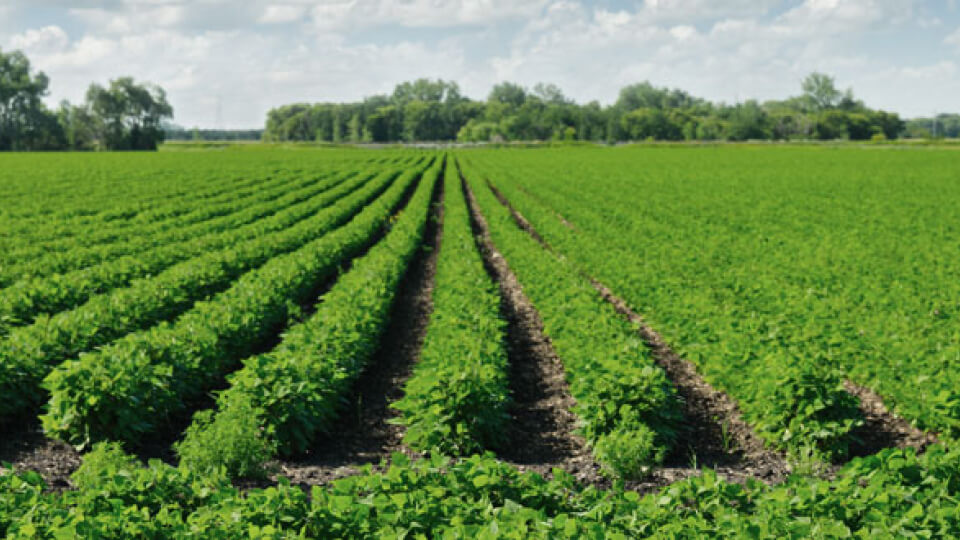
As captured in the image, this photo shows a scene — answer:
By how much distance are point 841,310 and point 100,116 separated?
16151 centimetres

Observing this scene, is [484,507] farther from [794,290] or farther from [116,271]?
[116,271]

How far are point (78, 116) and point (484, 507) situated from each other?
547ft

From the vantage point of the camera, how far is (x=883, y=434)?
30.3 ft

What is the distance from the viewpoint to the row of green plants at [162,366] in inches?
335

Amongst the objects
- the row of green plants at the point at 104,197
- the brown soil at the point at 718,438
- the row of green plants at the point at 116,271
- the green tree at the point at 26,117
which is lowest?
the brown soil at the point at 718,438

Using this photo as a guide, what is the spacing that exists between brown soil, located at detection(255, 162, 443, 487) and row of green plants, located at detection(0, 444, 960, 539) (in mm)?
2178

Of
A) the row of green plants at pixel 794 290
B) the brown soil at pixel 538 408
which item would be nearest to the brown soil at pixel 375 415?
the brown soil at pixel 538 408

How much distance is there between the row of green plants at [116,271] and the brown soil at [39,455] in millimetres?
3727

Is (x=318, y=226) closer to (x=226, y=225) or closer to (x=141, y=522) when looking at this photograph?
(x=226, y=225)

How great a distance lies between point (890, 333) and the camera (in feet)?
38.3

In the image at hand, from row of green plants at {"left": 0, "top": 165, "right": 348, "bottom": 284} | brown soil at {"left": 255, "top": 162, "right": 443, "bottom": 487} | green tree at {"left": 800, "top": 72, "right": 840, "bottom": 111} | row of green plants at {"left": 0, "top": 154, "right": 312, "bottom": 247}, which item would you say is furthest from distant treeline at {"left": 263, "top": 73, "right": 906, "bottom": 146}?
brown soil at {"left": 255, "top": 162, "right": 443, "bottom": 487}

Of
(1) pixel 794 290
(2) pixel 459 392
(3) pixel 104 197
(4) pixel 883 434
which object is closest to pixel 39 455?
(2) pixel 459 392

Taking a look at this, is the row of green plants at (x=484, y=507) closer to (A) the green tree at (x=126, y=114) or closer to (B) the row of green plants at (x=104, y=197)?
(B) the row of green plants at (x=104, y=197)

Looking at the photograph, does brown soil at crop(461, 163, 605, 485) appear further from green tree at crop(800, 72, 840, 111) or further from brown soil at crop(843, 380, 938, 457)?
green tree at crop(800, 72, 840, 111)
